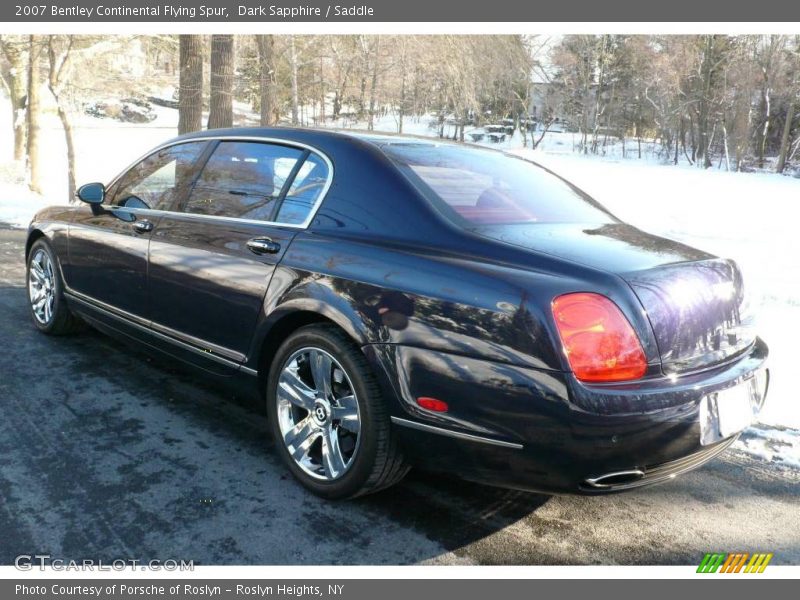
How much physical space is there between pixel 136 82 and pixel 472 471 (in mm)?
20598

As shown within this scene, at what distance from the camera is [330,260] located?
2875 millimetres

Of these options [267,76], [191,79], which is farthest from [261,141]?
[267,76]

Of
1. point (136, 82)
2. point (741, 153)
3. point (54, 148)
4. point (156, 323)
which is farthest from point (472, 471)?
point (741, 153)

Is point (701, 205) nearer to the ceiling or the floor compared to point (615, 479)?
nearer to the ceiling

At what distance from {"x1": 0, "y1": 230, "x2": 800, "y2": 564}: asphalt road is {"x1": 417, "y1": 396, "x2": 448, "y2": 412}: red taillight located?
0.55 m

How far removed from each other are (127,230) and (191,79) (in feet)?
31.0

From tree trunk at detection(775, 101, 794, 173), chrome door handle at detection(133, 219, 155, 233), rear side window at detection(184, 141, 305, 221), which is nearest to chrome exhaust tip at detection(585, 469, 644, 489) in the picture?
rear side window at detection(184, 141, 305, 221)

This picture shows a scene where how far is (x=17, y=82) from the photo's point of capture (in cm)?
1988

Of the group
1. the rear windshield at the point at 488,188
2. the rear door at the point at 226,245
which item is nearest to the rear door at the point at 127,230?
the rear door at the point at 226,245

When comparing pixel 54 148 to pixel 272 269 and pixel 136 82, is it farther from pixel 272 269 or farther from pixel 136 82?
pixel 272 269

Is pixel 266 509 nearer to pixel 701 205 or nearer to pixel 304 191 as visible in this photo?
pixel 304 191

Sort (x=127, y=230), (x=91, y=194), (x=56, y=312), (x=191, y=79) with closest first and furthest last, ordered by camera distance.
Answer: (x=127, y=230), (x=91, y=194), (x=56, y=312), (x=191, y=79)

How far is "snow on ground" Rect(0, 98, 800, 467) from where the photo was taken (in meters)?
4.63

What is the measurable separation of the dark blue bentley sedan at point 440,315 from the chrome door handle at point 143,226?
1 cm
